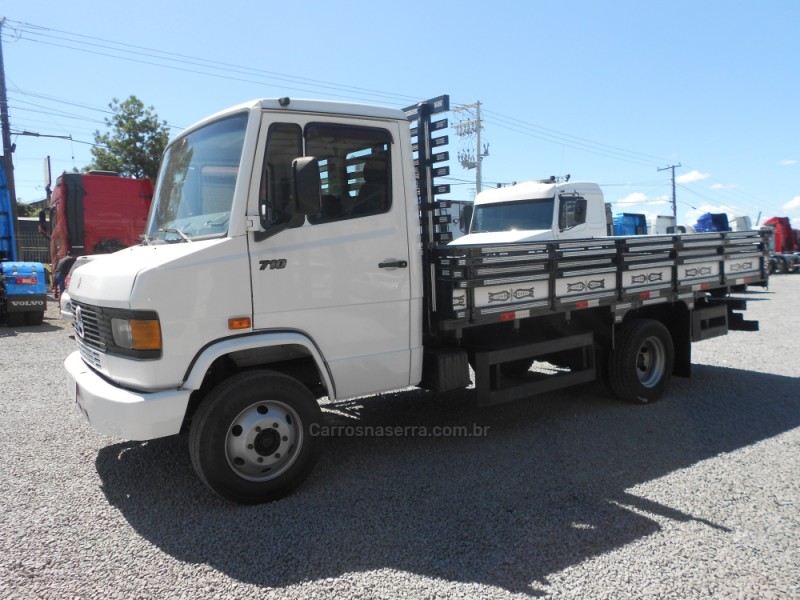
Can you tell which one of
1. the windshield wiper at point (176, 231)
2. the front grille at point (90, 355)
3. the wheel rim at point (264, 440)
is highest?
the windshield wiper at point (176, 231)

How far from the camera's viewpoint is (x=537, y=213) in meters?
9.91

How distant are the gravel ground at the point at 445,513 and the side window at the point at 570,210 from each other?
177 inches

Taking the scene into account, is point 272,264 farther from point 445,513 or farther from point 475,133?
point 475,133

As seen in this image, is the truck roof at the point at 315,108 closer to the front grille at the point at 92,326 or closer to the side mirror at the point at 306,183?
the side mirror at the point at 306,183

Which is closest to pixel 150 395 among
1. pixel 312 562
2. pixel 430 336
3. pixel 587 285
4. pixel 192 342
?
pixel 192 342

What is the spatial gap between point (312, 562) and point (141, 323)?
1.71 m

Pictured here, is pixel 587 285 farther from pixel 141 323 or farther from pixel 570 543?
pixel 141 323

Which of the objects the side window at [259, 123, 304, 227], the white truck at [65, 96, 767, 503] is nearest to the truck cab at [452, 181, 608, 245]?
the white truck at [65, 96, 767, 503]

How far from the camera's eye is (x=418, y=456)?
4773mm

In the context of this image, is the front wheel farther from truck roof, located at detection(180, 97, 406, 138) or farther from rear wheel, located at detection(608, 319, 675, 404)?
rear wheel, located at detection(608, 319, 675, 404)

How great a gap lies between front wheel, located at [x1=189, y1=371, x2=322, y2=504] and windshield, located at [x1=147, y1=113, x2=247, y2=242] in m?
1.06

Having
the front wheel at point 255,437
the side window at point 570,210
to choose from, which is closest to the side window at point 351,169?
the front wheel at point 255,437

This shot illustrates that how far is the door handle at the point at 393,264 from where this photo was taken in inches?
169

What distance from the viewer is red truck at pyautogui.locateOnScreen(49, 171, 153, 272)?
1197 centimetres
